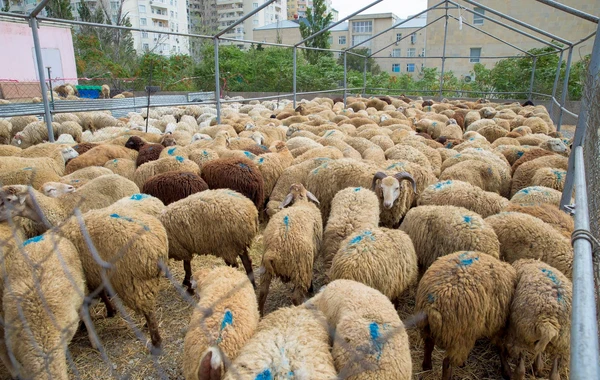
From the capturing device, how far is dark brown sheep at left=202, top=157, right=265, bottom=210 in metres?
5.01

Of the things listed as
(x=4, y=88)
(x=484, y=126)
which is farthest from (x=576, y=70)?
(x=4, y=88)

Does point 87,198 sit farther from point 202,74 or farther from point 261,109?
point 202,74

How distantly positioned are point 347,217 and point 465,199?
4.69ft

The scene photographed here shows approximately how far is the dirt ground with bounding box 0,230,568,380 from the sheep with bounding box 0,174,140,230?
1.00 m

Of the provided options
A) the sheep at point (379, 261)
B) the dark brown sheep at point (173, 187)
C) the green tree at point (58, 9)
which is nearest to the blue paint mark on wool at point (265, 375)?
the sheep at point (379, 261)

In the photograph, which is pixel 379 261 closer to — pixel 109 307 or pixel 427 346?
pixel 427 346

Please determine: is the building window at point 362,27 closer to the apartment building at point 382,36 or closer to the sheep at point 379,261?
the apartment building at point 382,36

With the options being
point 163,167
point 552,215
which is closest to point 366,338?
point 552,215

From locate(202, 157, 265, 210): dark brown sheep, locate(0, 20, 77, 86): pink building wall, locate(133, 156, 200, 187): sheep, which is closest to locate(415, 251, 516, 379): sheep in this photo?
locate(202, 157, 265, 210): dark brown sheep

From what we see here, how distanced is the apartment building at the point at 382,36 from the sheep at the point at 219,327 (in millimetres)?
36301

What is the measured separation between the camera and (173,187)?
15.4 ft

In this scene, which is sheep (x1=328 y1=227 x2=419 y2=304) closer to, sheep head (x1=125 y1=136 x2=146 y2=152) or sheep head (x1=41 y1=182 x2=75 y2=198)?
sheep head (x1=41 y1=182 x2=75 y2=198)

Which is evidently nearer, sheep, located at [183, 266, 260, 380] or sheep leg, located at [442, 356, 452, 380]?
sheep, located at [183, 266, 260, 380]

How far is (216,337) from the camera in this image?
7.14 ft
